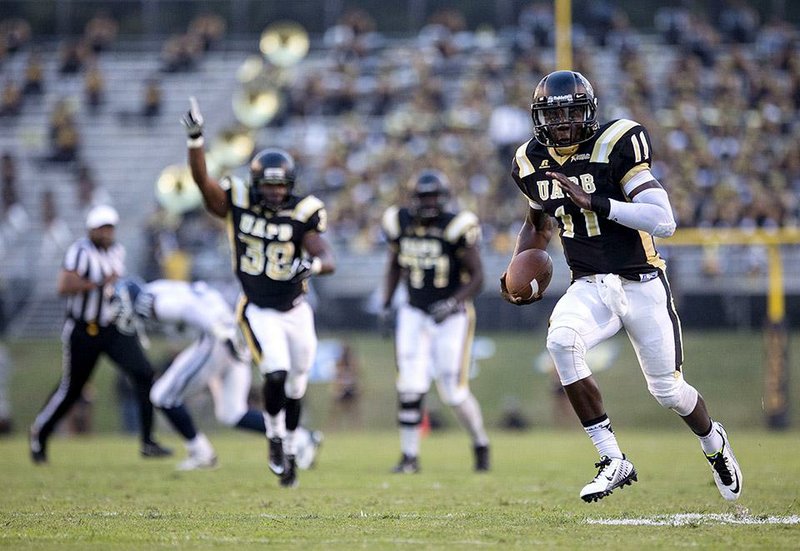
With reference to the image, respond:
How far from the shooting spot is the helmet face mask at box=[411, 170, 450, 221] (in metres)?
8.99

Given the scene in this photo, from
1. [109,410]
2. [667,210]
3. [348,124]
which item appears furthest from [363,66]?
[667,210]

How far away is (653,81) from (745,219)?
582 cm

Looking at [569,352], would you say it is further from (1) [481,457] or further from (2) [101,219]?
(2) [101,219]

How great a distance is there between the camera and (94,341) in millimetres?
9484

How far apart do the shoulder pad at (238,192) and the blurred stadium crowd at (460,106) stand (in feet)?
27.4

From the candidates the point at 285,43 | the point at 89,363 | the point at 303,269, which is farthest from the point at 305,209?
the point at 285,43

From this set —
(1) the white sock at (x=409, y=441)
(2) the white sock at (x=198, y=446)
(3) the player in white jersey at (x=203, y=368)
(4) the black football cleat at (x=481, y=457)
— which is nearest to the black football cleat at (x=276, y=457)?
(3) the player in white jersey at (x=203, y=368)

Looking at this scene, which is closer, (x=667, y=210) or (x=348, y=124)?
(x=667, y=210)

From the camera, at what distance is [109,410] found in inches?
585

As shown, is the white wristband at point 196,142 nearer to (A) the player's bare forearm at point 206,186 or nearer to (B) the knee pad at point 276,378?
(A) the player's bare forearm at point 206,186

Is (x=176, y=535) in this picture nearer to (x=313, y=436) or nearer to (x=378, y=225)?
(x=313, y=436)

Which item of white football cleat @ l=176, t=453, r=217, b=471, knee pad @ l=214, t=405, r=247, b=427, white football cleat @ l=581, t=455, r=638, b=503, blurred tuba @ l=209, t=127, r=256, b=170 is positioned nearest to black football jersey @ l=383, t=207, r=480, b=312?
knee pad @ l=214, t=405, r=247, b=427

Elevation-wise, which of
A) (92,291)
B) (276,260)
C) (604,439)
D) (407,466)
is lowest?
(407,466)

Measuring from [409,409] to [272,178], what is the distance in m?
2.36
